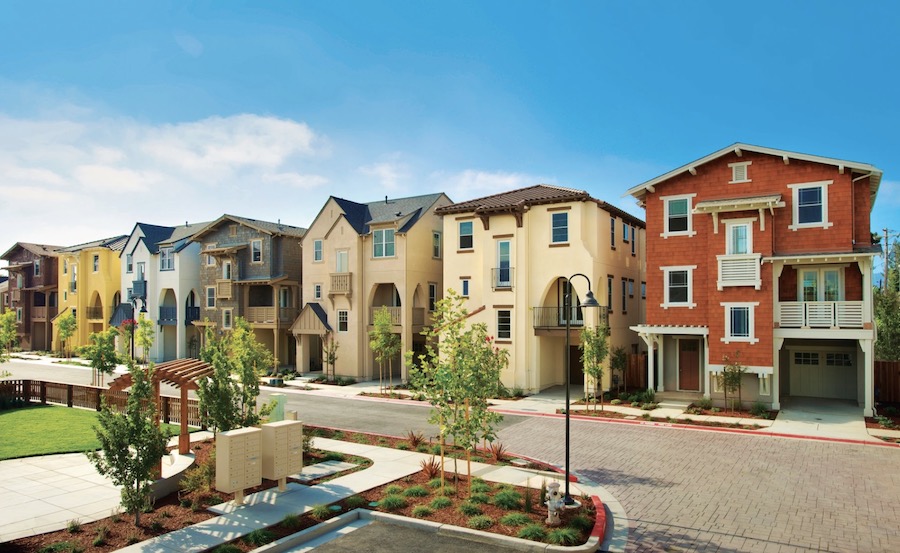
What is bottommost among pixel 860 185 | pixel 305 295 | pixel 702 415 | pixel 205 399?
pixel 702 415

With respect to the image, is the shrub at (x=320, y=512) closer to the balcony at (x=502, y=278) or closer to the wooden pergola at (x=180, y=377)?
the wooden pergola at (x=180, y=377)

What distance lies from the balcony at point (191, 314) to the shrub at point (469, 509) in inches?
1644

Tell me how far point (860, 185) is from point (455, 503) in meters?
22.1

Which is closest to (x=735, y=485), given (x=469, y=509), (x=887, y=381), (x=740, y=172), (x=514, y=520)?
(x=514, y=520)

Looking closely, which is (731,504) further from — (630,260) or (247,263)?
(247,263)

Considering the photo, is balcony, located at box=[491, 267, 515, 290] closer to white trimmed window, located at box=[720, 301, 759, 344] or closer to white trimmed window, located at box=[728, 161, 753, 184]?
white trimmed window, located at box=[720, 301, 759, 344]

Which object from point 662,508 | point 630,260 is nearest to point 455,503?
point 662,508

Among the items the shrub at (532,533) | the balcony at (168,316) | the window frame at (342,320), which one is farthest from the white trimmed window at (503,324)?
the balcony at (168,316)

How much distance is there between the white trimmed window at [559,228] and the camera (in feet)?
99.7

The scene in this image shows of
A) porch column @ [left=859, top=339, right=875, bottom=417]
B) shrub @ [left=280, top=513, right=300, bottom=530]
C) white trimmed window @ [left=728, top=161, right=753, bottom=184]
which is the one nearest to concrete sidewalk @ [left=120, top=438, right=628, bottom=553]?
shrub @ [left=280, top=513, right=300, bottom=530]

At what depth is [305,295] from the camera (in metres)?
40.2

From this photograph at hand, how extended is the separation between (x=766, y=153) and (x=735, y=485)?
16286 millimetres

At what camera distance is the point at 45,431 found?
20.7 meters

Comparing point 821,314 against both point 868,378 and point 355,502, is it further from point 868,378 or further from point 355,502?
point 355,502
